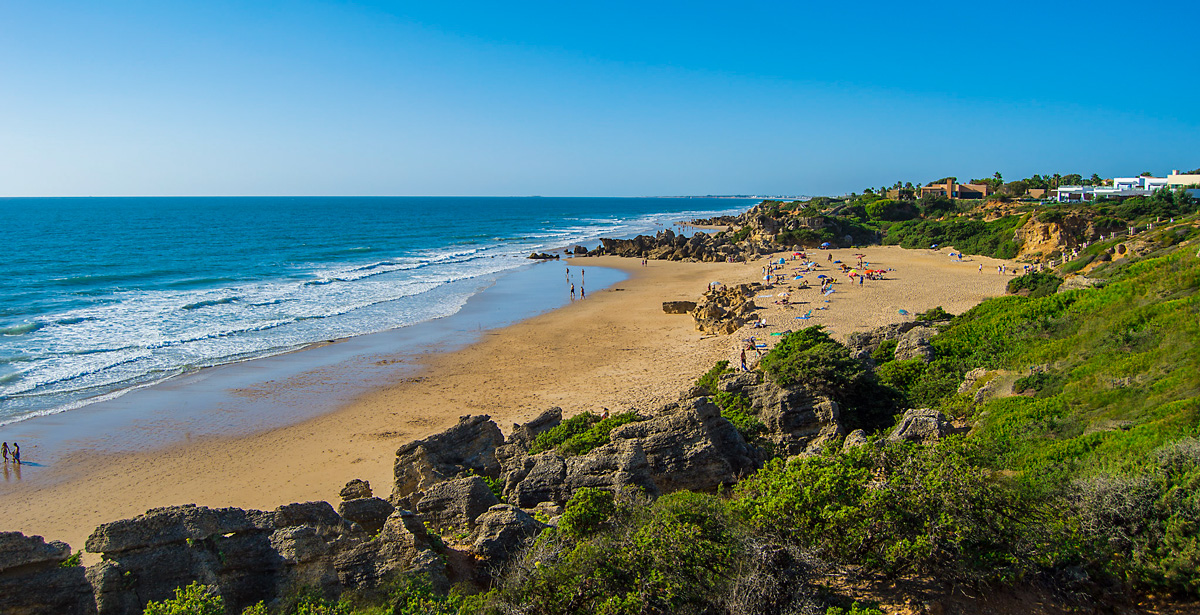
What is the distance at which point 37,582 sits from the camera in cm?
709

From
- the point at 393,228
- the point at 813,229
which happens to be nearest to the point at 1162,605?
the point at 813,229

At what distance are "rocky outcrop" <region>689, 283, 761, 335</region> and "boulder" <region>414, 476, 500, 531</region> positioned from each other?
1992 centimetres

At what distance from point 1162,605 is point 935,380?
31.8 feet

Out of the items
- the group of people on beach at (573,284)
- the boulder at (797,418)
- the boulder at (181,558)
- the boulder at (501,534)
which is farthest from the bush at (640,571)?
the group of people on beach at (573,284)

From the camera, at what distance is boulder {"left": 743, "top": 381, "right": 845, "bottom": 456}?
12320 millimetres

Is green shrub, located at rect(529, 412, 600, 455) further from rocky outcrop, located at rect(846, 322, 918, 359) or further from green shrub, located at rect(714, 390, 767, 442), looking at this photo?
rocky outcrop, located at rect(846, 322, 918, 359)

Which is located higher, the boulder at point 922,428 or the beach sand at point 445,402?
the boulder at point 922,428

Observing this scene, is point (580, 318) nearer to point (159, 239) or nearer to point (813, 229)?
point (813, 229)

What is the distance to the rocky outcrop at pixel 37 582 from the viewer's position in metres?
6.99

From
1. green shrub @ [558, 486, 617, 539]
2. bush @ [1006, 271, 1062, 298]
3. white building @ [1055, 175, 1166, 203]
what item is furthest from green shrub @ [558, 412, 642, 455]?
white building @ [1055, 175, 1166, 203]

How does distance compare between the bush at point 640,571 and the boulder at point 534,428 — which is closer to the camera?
the bush at point 640,571

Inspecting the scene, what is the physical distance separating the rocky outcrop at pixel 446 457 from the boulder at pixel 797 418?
5.41m

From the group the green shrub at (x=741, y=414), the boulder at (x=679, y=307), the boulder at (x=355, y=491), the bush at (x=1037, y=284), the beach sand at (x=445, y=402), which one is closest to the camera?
the boulder at (x=355, y=491)

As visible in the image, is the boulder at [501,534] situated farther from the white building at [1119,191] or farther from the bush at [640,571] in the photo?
the white building at [1119,191]
